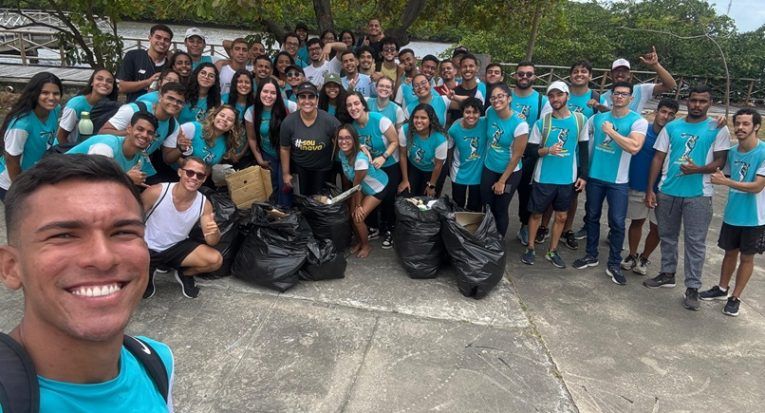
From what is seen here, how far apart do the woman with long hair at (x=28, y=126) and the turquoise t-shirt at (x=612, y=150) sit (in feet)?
14.2

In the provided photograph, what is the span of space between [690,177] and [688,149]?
0.22 m

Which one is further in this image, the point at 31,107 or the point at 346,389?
the point at 31,107

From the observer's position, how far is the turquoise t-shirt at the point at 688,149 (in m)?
3.77

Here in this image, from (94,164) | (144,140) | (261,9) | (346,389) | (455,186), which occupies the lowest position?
(346,389)

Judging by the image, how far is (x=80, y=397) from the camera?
2.98 feet

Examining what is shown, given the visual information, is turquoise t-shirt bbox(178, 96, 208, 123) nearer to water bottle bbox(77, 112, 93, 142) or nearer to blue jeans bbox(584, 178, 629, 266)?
water bottle bbox(77, 112, 93, 142)

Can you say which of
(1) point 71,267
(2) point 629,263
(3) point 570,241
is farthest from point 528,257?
(1) point 71,267

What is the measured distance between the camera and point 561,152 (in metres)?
4.18

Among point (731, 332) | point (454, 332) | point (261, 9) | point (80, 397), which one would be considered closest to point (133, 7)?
point (261, 9)

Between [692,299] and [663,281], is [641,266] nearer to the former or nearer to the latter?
[663,281]

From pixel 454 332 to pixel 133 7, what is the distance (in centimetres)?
564

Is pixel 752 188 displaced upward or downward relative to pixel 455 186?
upward

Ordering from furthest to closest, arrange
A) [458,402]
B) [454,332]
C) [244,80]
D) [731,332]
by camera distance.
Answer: [244,80], [731,332], [454,332], [458,402]

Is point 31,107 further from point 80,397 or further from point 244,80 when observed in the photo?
point 80,397
